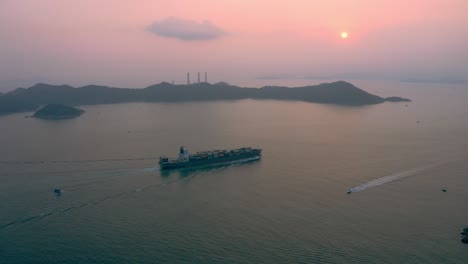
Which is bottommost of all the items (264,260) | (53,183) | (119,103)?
(264,260)

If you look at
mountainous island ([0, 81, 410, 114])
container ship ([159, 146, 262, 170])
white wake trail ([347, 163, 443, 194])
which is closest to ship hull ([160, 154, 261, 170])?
container ship ([159, 146, 262, 170])

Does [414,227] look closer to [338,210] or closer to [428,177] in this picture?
[338,210]

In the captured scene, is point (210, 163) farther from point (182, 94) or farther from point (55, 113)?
point (182, 94)

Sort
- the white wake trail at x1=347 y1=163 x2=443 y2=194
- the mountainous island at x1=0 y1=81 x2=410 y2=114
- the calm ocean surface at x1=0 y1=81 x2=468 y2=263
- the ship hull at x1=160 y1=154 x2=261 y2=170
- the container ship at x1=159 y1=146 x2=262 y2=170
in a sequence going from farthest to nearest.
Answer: the mountainous island at x1=0 y1=81 x2=410 y2=114, the container ship at x1=159 y1=146 x2=262 y2=170, the ship hull at x1=160 y1=154 x2=261 y2=170, the white wake trail at x1=347 y1=163 x2=443 y2=194, the calm ocean surface at x1=0 y1=81 x2=468 y2=263

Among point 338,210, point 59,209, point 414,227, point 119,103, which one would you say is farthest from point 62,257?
point 119,103

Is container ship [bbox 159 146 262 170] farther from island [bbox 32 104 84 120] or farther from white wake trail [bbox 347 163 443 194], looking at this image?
island [bbox 32 104 84 120]

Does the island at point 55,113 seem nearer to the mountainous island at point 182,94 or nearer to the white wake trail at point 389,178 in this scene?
the mountainous island at point 182,94
